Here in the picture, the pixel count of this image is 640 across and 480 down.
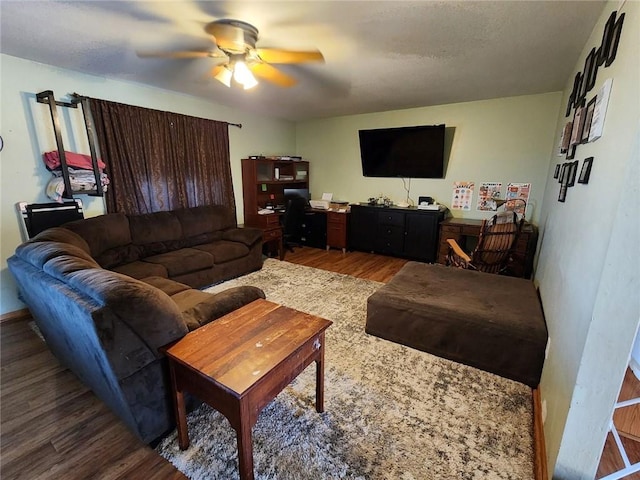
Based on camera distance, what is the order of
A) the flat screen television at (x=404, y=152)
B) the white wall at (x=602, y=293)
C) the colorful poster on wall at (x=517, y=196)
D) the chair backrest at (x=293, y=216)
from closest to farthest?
1. the white wall at (x=602, y=293)
2. the colorful poster on wall at (x=517, y=196)
3. the flat screen television at (x=404, y=152)
4. the chair backrest at (x=293, y=216)

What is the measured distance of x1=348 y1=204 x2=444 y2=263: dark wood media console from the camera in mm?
4293

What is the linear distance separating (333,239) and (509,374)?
3.50 meters

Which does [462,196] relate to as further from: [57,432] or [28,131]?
[28,131]

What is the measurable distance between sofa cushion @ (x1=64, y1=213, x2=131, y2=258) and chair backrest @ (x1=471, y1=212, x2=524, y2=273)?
3.88m

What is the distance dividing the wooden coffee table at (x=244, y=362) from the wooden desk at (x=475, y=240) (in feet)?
10.0

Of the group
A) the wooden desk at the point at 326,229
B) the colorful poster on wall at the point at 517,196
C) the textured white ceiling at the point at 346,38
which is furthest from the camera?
the wooden desk at the point at 326,229

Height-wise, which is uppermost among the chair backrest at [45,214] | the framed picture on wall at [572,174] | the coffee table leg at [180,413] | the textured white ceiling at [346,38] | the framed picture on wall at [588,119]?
the textured white ceiling at [346,38]

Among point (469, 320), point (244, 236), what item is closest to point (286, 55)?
point (244, 236)

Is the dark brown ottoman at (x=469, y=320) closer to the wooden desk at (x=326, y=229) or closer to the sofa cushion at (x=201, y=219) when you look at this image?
the wooden desk at (x=326, y=229)

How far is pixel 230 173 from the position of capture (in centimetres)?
450

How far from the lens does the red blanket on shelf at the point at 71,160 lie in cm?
275

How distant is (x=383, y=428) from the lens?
156 cm

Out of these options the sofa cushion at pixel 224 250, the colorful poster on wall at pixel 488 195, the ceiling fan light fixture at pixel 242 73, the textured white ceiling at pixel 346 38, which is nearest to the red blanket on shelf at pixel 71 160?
the textured white ceiling at pixel 346 38

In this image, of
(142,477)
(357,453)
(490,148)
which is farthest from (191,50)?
(490,148)
